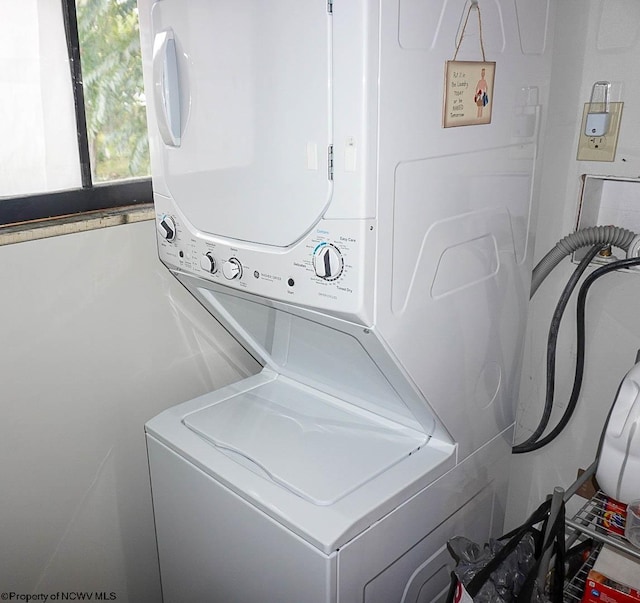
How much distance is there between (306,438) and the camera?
68.9 inches

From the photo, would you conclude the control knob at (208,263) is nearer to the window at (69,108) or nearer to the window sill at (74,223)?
the window sill at (74,223)

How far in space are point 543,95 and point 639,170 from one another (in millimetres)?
384

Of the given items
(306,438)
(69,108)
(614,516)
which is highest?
(69,108)

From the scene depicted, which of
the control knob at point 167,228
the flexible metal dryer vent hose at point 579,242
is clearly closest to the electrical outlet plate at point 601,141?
the flexible metal dryer vent hose at point 579,242

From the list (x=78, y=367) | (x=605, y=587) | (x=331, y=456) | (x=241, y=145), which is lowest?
(x=605, y=587)

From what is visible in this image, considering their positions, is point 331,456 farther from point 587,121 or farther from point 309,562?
point 587,121

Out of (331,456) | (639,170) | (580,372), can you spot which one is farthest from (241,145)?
(580,372)

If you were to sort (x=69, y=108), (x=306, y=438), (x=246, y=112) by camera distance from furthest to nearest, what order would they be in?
(x=69, y=108)
(x=306, y=438)
(x=246, y=112)

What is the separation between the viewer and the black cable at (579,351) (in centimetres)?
183

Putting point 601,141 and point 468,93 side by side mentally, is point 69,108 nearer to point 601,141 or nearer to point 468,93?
point 468,93

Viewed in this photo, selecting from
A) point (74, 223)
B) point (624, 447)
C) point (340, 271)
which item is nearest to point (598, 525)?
point (624, 447)

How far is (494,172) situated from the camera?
5.21 ft

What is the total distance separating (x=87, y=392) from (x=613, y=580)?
1595 mm

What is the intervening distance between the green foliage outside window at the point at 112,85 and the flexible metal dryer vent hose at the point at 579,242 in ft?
4.71
